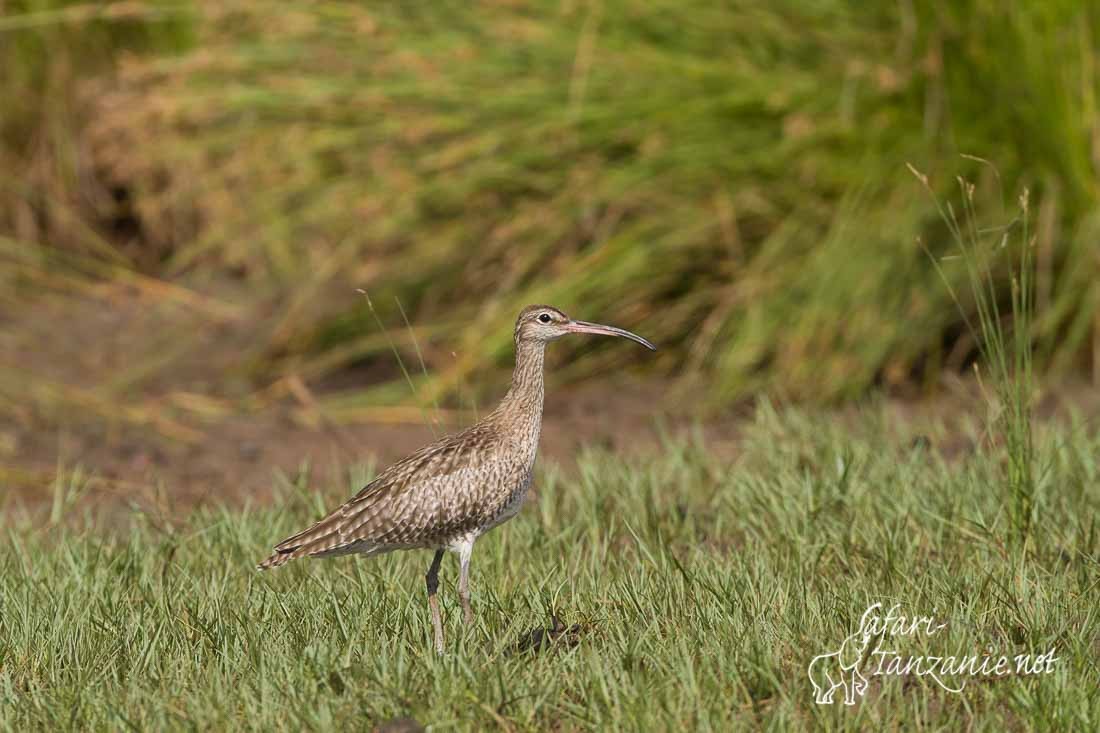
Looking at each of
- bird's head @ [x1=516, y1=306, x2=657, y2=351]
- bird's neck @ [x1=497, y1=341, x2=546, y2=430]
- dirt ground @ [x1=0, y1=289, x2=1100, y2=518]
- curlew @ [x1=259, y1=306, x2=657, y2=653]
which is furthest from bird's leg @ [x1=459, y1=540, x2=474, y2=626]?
dirt ground @ [x1=0, y1=289, x2=1100, y2=518]

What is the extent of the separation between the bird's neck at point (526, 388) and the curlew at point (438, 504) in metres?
0.05

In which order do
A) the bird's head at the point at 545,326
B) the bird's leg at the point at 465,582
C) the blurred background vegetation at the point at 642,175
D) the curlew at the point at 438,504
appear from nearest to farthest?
1. the bird's leg at the point at 465,582
2. the curlew at the point at 438,504
3. the bird's head at the point at 545,326
4. the blurred background vegetation at the point at 642,175

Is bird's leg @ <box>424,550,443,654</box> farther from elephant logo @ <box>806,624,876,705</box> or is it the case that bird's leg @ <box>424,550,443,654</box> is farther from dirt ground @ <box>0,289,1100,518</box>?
dirt ground @ <box>0,289,1100,518</box>

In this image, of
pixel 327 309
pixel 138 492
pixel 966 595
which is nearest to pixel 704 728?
pixel 966 595

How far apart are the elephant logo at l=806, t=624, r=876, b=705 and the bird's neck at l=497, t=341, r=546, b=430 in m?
1.15

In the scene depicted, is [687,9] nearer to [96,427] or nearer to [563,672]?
[96,427]

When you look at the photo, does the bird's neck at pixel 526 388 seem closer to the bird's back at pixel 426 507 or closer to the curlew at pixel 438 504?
the curlew at pixel 438 504

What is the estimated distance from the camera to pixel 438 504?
4.27 meters

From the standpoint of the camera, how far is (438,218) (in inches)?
329

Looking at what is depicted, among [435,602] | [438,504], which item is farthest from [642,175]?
[435,602]

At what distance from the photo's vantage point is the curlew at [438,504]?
4.27 meters

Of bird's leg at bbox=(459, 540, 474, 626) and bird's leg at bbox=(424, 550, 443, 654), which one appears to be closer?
bird's leg at bbox=(424, 550, 443, 654)

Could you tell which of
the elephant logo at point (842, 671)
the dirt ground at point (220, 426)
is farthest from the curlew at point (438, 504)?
the dirt ground at point (220, 426)

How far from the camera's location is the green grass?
363cm
